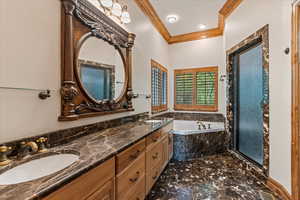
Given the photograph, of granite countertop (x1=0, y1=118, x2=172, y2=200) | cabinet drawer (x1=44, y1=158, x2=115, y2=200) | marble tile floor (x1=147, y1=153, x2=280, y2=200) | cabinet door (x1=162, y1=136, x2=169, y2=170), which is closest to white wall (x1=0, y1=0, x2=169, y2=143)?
granite countertop (x1=0, y1=118, x2=172, y2=200)

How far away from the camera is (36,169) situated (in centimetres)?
97

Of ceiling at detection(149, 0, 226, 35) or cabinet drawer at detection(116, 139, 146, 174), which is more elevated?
ceiling at detection(149, 0, 226, 35)

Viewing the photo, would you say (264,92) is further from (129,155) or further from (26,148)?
(26,148)

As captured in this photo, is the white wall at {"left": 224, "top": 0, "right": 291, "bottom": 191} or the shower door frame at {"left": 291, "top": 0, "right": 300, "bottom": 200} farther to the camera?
the white wall at {"left": 224, "top": 0, "right": 291, "bottom": 191}

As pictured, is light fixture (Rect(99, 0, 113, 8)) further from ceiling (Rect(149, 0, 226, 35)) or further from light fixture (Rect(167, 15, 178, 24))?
light fixture (Rect(167, 15, 178, 24))

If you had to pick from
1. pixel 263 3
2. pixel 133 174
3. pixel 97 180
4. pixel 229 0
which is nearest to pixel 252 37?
pixel 263 3

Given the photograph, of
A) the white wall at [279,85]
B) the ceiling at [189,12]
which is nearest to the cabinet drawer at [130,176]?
the white wall at [279,85]

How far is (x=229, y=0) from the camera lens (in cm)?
278

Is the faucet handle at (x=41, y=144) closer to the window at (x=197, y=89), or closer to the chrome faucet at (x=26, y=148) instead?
the chrome faucet at (x=26, y=148)

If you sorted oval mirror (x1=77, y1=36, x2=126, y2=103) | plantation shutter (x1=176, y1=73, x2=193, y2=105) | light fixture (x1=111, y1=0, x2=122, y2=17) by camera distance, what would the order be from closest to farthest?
oval mirror (x1=77, y1=36, x2=126, y2=103) → light fixture (x1=111, y1=0, x2=122, y2=17) → plantation shutter (x1=176, y1=73, x2=193, y2=105)

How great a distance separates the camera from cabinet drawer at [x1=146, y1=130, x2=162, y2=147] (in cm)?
172

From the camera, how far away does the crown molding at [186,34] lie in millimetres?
2811

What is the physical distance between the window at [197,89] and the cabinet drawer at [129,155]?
3022 mm

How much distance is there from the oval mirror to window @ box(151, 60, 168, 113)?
4.25ft
